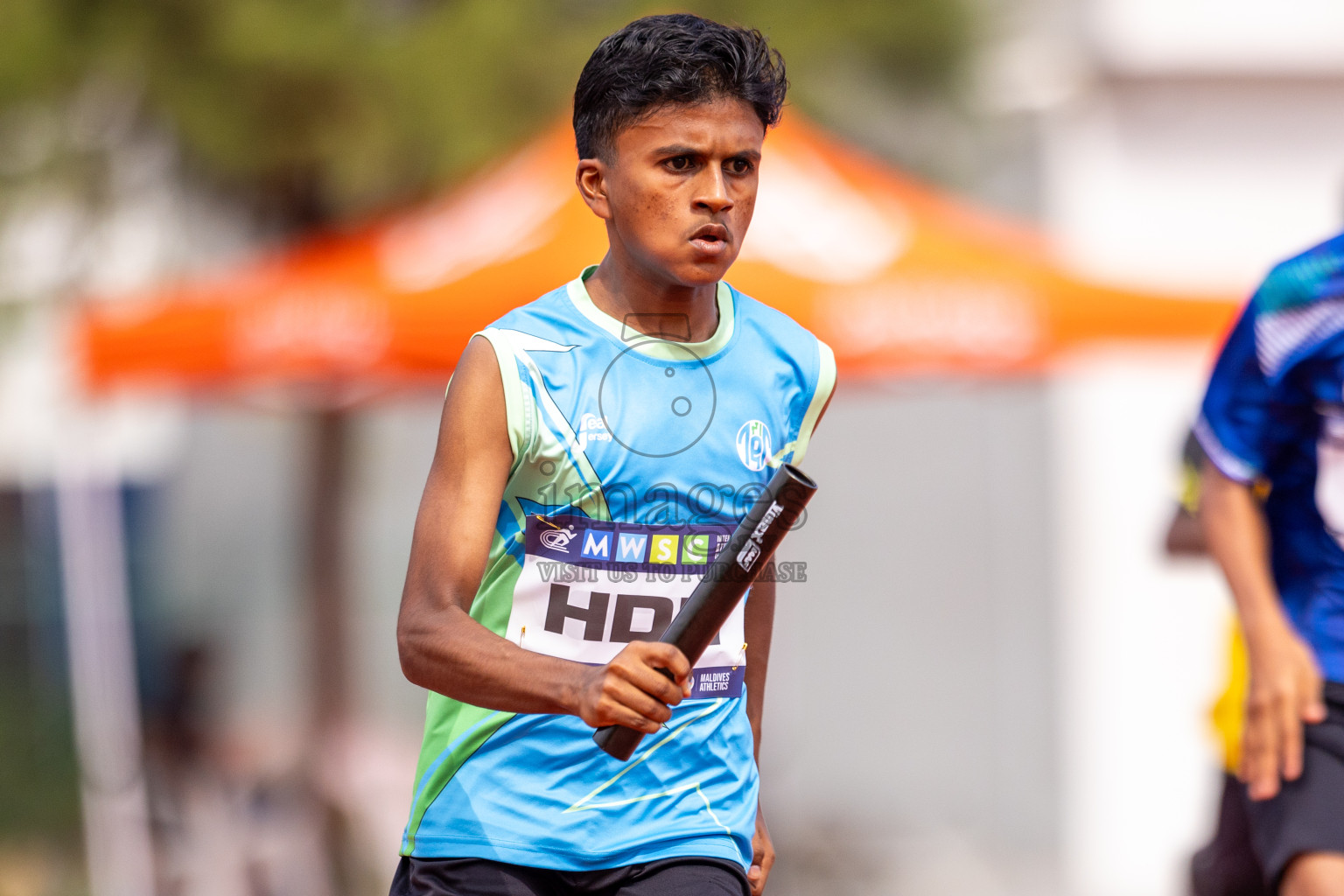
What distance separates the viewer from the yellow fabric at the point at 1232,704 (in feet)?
10.4

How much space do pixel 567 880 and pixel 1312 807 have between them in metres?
1.17

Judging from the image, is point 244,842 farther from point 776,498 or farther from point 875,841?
point 776,498

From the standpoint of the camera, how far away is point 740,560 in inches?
62.0

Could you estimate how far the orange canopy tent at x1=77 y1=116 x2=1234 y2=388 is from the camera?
4.68 metres

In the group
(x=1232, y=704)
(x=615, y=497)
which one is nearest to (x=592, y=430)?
(x=615, y=497)

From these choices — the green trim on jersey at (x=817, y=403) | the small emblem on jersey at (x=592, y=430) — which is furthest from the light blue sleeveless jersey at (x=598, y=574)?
the green trim on jersey at (x=817, y=403)

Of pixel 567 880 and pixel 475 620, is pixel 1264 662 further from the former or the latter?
pixel 475 620

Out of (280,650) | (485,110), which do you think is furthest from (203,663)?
(280,650)

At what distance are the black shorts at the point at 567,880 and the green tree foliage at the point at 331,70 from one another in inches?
188

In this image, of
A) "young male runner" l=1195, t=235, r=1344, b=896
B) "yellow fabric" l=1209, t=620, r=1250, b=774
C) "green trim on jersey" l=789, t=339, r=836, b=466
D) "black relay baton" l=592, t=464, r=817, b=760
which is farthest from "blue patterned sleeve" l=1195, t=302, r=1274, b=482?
"black relay baton" l=592, t=464, r=817, b=760

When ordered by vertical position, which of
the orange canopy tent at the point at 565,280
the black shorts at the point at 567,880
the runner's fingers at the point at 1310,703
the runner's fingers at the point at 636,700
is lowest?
the black shorts at the point at 567,880

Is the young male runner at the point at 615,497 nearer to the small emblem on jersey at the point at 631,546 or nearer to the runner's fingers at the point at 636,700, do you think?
the small emblem on jersey at the point at 631,546

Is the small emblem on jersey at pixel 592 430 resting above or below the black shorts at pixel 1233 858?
above

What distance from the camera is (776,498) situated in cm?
155
